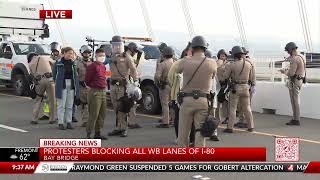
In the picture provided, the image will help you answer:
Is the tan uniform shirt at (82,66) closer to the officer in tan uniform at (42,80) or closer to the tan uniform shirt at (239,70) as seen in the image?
the officer in tan uniform at (42,80)

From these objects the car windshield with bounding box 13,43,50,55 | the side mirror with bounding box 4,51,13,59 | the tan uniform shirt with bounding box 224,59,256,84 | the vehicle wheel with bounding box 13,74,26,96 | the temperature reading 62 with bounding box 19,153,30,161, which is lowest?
the temperature reading 62 with bounding box 19,153,30,161

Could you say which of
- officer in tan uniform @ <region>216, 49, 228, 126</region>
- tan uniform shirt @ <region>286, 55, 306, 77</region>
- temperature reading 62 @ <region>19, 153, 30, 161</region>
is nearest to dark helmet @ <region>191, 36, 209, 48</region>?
temperature reading 62 @ <region>19, 153, 30, 161</region>

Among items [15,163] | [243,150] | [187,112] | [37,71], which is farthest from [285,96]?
[15,163]

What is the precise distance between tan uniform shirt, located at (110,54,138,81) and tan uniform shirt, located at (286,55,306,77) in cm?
394

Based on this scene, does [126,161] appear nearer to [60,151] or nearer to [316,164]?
[60,151]

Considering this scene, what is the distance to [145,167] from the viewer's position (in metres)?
4.68

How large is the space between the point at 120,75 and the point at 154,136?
4.45ft

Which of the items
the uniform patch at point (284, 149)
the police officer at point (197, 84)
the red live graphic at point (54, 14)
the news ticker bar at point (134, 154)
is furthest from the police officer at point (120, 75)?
the red live graphic at point (54, 14)

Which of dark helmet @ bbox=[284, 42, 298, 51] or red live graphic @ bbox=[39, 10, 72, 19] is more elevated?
red live graphic @ bbox=[39, 10, 72, 19]

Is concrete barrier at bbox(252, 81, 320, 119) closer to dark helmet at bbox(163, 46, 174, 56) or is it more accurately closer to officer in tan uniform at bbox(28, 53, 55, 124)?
dark helmet at bbox(163, 46, 174, 56)

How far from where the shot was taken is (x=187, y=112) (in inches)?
243

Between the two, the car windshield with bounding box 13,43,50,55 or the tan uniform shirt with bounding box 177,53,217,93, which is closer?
the tan uniform shirt with bounding box 177,53,217,93

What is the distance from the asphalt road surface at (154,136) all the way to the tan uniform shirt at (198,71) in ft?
3.88

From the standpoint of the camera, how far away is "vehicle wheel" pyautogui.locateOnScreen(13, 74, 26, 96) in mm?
15953
